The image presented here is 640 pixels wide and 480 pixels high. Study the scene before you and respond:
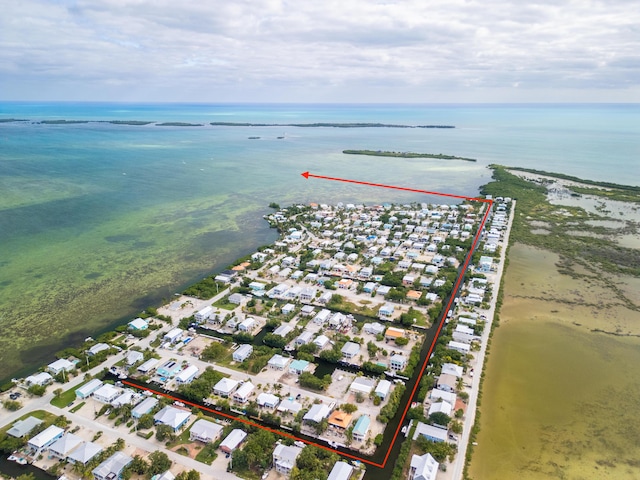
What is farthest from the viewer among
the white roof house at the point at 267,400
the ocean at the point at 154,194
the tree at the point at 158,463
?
the ocean at the point at 154,194

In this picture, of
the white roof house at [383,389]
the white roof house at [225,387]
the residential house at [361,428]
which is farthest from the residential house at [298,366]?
the residential house at [361,428]

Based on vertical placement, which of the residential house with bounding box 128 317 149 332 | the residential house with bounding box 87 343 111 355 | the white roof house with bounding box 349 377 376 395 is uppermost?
the residential house with bounding box 128 317 149 332

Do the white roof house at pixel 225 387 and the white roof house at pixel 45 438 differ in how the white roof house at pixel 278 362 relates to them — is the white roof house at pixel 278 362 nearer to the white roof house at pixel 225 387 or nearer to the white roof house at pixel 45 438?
the white roof house at pixel 225 387

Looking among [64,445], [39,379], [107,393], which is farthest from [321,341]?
[39,379]

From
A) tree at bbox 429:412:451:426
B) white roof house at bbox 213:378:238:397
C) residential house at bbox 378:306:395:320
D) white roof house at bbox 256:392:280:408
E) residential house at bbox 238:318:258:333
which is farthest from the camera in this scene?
residential house at bbox 378:306:395:320

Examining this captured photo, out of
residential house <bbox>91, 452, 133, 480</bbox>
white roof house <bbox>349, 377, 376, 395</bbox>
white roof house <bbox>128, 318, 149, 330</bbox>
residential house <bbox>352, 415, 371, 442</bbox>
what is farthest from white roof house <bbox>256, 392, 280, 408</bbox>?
white roof house <bbox>128, 318, 149, 330</bbox>

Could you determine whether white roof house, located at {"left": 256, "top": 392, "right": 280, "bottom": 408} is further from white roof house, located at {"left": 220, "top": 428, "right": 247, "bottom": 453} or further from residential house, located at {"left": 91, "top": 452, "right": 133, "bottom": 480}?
residential house, located at {"left": 91, "top": 452, "right": 133, "bottom": 480}
